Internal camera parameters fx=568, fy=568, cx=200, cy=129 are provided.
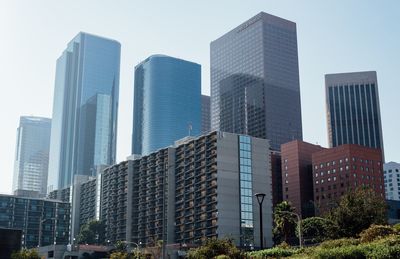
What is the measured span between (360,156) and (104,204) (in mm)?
88151

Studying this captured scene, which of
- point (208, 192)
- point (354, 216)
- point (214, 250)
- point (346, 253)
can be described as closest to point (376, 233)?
point (346, 253)

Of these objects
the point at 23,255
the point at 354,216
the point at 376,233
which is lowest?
the point at 23,255

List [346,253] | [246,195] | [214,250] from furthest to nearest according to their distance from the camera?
[246,195] → [214,250] → [346,253]

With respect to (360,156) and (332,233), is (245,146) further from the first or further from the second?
(332,233)

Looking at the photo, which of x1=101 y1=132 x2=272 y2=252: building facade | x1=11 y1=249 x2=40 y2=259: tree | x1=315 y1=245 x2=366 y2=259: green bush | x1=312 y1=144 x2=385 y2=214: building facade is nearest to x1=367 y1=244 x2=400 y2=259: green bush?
x1=315 y1=245 x2=366 y2=259: green bush

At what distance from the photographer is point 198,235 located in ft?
483

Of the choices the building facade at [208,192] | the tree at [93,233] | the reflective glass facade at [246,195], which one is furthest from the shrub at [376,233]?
the tree at [93,233]

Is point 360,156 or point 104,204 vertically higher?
point 360,156

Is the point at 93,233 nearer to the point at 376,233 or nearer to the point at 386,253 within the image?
the point at 376,233

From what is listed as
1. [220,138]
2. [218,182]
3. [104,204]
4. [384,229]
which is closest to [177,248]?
[218,182]

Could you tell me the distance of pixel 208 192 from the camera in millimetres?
146875

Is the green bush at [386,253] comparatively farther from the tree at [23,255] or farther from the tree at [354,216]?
the tree at [23,255]

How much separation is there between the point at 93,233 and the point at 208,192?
2065 inches

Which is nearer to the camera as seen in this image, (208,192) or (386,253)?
(386,253)
